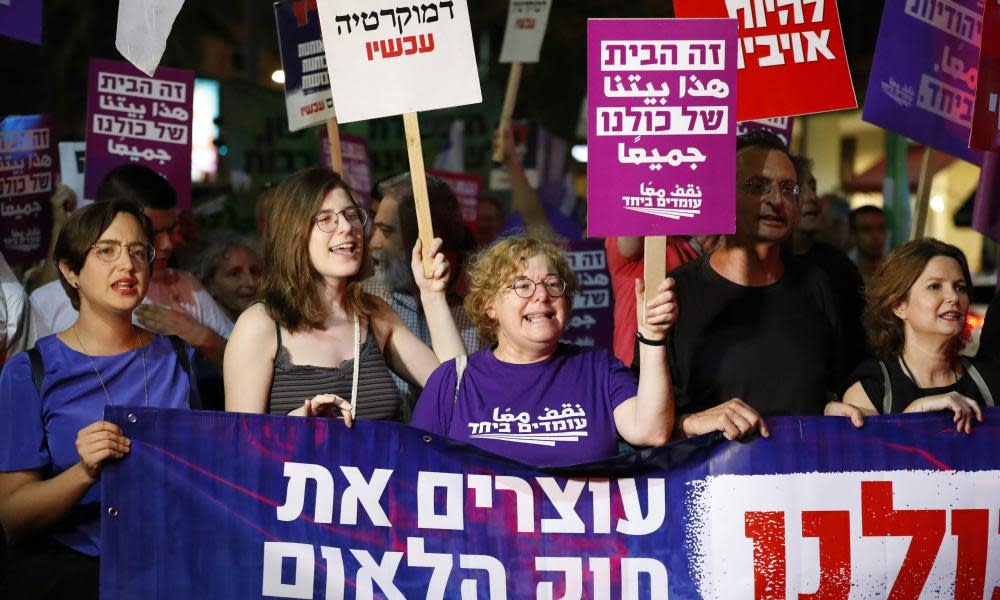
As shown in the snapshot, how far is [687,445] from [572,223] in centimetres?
554

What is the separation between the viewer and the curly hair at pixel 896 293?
14.8 ft

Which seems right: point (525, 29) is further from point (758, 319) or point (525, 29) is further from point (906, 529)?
point (906, 529)

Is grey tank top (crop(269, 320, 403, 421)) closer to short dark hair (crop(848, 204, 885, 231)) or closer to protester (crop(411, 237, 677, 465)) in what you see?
protester (crop(411, 237, 677, 465))

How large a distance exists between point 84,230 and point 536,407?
1.65 metres

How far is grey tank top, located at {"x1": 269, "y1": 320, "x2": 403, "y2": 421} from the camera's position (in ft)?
13.6

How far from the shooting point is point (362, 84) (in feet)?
15.4

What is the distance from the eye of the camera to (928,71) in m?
5.50

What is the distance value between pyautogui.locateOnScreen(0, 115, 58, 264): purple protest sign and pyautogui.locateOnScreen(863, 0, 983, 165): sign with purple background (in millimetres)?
4601

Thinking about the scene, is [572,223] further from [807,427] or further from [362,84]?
[807,427]

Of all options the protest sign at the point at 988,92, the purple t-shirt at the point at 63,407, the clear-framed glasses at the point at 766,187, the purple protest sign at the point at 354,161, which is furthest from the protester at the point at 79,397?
the purple protest sign at the point at 354,161

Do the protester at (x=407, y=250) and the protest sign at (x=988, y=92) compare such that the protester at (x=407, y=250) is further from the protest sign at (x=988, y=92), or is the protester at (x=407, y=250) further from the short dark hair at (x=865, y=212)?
the short dark hair at (x=865, y=212)

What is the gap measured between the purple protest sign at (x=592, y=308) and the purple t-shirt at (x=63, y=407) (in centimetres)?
408

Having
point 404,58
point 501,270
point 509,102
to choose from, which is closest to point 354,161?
point 509,102

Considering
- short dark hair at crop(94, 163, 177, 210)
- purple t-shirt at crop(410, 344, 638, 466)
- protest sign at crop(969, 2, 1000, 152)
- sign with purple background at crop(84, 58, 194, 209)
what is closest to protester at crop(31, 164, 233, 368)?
short dark hair at crop(94, 163, 177, 210)
